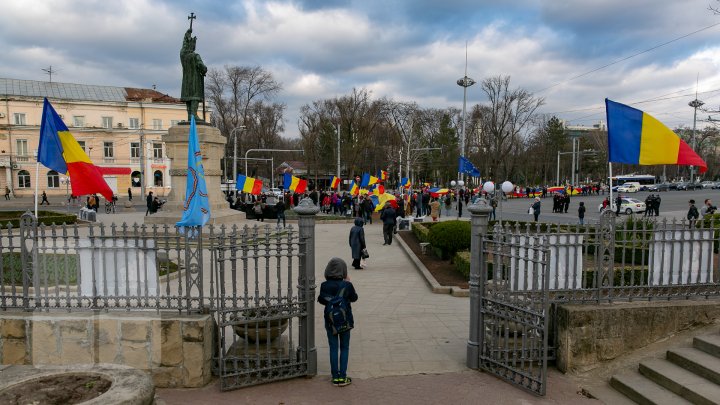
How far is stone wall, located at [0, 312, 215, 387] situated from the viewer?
5348mm

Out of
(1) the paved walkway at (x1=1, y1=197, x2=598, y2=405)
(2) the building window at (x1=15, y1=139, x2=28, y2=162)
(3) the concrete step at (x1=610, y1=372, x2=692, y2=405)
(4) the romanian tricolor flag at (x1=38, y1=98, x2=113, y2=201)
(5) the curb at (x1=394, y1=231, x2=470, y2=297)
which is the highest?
(2) the building window at (x1=15, y1=139, x2=28, y2=162)

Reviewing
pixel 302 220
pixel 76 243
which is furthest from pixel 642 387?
pixel 76 243

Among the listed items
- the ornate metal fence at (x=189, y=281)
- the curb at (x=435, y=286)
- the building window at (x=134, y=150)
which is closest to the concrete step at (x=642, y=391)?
the ornate metal fence at (x=189, y=281)

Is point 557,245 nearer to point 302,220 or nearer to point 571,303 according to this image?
point 571,303

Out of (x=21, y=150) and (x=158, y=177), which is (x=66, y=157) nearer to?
(x=158, y=177)

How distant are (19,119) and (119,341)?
192ft

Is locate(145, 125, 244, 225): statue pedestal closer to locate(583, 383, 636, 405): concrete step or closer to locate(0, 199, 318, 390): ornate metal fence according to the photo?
locate(0, 199, 318, 390): ornate metal fence

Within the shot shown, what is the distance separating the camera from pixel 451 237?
12516 millimetres

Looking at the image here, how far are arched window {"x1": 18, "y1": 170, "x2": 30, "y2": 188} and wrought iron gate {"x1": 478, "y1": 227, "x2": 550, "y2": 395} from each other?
60138 mm

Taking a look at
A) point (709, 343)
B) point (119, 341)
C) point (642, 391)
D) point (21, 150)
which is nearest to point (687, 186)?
point (709, 343)

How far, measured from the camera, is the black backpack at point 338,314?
5.34 metres

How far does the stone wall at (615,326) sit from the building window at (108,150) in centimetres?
5881

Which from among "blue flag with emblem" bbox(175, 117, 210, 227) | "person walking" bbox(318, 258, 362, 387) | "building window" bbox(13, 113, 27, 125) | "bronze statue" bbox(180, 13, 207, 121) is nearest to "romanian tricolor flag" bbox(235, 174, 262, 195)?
"bronze statue" bbox(180, 13, 207, 121)

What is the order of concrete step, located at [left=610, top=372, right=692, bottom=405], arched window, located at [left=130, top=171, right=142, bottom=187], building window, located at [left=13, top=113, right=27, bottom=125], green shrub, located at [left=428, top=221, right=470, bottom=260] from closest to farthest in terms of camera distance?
1. concrete step, located at [left=610, top=372, right=692, bottom=405]
2. green shrub, located at [left=428, top=221, right=470, bottom=260]
3. building window, located at [left=13, top=113, right=27, bottom=125]
4. arched window, located at [left=130, top=171, right=142, bottom=187]
